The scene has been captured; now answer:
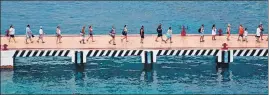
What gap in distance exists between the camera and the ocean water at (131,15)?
11006 cm

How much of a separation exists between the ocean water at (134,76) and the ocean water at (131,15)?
25890mm

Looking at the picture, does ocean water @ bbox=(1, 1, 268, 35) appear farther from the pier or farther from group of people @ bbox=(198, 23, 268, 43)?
the pier

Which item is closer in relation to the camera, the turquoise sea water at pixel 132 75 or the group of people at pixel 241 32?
the turquoise sea water at pixel 132 75

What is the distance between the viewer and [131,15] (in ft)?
399

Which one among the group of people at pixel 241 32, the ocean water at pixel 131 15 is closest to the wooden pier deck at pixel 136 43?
the group of people at pixel 241 32

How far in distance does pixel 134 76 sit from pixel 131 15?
5107cm

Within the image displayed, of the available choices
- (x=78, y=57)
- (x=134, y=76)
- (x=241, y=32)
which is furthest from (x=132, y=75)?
(x=241, y=32)

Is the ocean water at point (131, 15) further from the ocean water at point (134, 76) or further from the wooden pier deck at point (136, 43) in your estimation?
the wooden pier deck at point (136, 43)

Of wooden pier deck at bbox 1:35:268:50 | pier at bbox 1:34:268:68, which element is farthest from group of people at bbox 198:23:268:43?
pier at bbox 1:34:268:68

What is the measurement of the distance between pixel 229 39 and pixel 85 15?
2004 inches

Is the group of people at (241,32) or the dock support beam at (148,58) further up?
the group of people at (241,32)

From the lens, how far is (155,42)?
2948 inches

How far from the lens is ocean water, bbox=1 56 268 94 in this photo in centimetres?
6588

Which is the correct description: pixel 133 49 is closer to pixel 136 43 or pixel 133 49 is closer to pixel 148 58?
pixel 148 58
